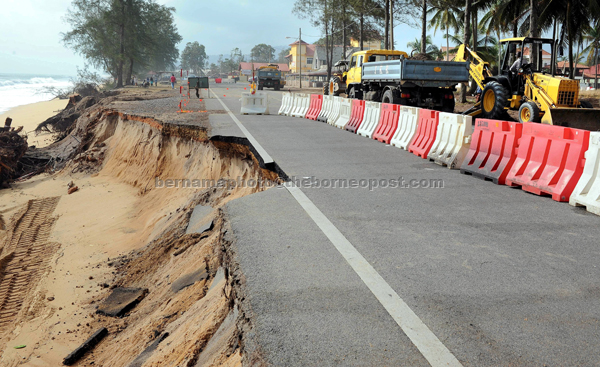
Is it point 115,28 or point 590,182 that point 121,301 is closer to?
point 590,182

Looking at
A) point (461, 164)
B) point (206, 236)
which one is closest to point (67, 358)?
point (206, 236)

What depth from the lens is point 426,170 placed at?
891 centimetres

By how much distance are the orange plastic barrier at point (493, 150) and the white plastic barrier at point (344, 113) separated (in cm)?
699

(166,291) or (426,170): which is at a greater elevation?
(426,170)

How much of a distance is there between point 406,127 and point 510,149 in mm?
3826

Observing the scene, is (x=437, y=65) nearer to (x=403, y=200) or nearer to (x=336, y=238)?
(x=403, y=200)

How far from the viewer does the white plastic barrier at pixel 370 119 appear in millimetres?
13406

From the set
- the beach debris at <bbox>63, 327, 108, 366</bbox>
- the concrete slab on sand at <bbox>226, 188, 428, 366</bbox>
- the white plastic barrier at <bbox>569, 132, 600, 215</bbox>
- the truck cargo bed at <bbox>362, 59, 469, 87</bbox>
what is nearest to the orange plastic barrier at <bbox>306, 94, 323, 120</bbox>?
the truck cargo bed at <bbox>362, 59, 469, 87</bbox>

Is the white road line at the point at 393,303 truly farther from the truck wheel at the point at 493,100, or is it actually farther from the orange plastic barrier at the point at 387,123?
the truck wheel at the point at 493,100

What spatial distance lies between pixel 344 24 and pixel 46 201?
48872mm

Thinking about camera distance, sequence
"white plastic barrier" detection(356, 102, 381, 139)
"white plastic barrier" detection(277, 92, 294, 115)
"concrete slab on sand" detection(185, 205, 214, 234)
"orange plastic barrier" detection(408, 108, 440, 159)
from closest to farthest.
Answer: "concrete slab on sand" detection(185, 205, 214, 234) < "orange plastic barrier" detection(408, 108, 440, 159) < "white plastic barrier" detection(356, 102, 381, 139) < "white plastic barrier" detection(277, 92, 294, 115)

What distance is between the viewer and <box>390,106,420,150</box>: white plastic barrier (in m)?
11.1

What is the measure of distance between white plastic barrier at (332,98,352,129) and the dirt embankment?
15.2 feet

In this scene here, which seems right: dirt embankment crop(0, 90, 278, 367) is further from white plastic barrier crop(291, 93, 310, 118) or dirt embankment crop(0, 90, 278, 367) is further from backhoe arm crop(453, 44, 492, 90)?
backhoe arm crop(453, 44, 492, 90)
